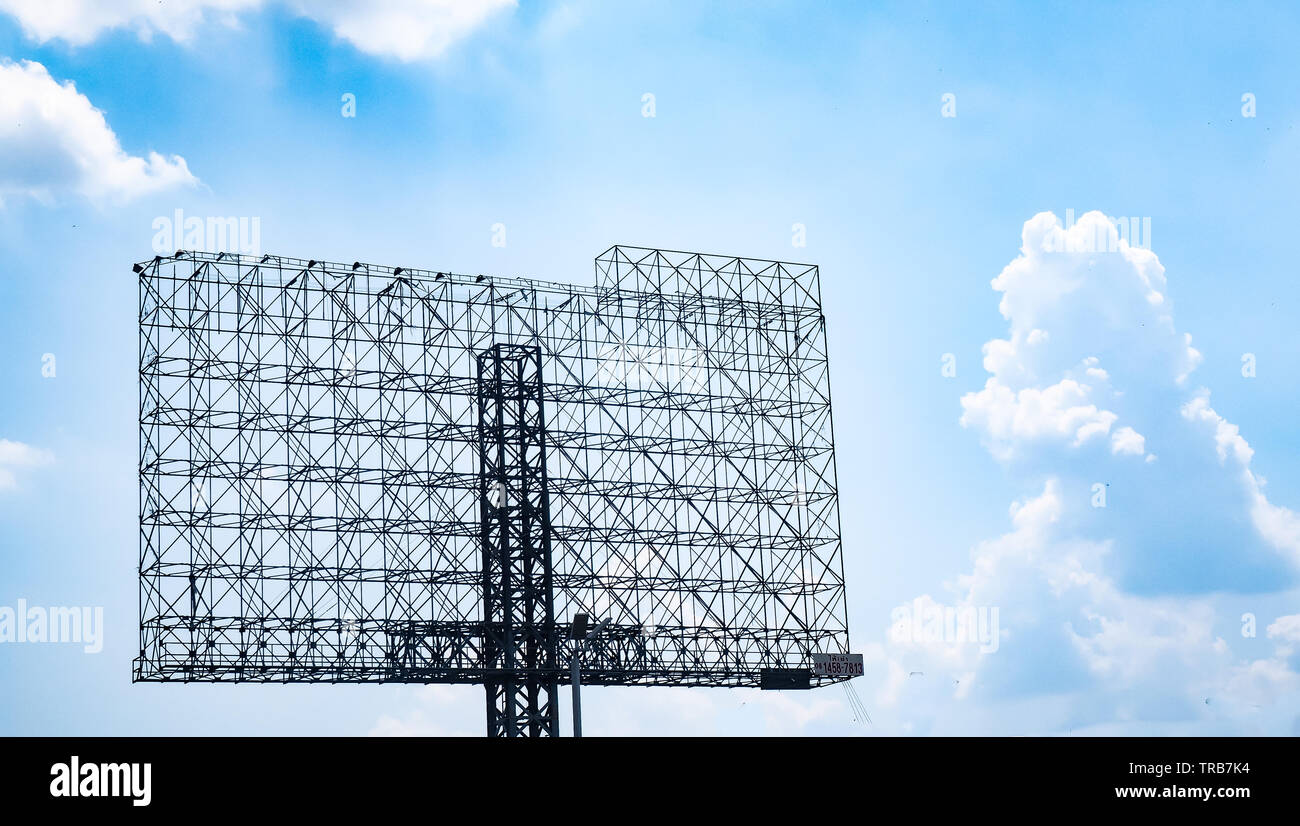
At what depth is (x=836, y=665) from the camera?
48.8m

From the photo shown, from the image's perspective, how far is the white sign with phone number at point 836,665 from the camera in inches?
1916

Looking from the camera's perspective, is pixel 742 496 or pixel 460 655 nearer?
pixel 460 655

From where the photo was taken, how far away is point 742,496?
5031 cm

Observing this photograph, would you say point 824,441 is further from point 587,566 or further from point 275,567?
point 275,567

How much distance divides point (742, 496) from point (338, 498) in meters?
11.8

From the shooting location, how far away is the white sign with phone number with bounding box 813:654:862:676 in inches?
1916
